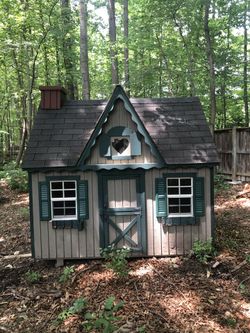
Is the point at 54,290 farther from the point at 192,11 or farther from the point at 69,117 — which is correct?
the point at 192,11

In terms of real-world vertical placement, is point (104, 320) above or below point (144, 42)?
below

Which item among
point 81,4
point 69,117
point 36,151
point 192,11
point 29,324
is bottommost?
point 29,324

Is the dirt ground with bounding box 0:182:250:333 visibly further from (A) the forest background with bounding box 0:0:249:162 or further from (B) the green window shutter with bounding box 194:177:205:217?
(A) the forest background with bounding box 0:0:249:162

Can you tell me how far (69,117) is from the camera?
8555mm

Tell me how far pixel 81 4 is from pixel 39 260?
29.9 feet

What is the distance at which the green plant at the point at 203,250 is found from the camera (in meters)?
7.44

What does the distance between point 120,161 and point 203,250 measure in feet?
9.08

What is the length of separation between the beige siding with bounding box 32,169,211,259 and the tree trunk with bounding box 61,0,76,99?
33.7ft

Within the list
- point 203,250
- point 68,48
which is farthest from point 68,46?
point 203,250

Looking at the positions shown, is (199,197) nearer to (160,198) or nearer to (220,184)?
(160,198)

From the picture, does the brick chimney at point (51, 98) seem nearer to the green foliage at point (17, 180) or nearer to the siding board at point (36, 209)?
the siding board at point (36, 209)

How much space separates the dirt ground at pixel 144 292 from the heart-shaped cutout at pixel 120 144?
2640mm

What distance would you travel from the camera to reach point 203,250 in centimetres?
747

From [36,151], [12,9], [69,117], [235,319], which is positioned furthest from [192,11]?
[235,319]
